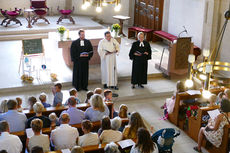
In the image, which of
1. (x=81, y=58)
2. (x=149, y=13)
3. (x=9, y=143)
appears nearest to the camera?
(x=9, y=143)

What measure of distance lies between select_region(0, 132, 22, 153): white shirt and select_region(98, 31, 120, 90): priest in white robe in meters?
4.75

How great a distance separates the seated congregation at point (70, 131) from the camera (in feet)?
17.1

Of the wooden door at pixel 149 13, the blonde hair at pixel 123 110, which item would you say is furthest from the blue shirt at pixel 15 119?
→ the wooden door at pixel 149 13

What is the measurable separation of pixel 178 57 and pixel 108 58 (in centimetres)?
224

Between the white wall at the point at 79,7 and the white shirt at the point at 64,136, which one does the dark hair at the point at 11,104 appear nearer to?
the white shirt at the point at 64,136

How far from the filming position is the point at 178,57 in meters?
10.8

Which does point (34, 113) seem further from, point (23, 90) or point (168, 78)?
point (168, 78)

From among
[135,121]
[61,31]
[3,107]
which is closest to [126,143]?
[135,121]

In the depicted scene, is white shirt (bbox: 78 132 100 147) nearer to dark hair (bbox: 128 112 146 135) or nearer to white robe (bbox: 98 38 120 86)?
dark hair (bbox: 128 112 146 135)

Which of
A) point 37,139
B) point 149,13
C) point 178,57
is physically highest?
point 149,13

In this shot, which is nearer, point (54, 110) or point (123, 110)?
point (123, 110)

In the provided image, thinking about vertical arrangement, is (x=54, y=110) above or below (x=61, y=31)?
below

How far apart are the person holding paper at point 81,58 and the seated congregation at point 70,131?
9.27 feet

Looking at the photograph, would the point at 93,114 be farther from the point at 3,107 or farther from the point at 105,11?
the point at 105,11
